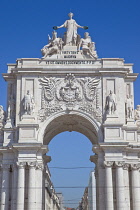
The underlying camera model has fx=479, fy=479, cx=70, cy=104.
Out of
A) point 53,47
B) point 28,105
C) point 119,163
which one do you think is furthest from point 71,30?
point 119,163

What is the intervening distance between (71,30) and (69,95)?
579 centimetres

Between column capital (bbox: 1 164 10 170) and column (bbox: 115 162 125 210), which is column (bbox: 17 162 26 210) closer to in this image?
column capital (bbox: 1 164 10 170)

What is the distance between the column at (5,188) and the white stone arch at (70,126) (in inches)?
131

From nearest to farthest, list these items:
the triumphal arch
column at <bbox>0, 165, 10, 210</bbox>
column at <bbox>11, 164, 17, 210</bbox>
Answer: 1. column at <bbox>11, 164, 17, 210</bbox>
2. the triumphal arch
3. column at <bbox>0, 165, 10, 210</bbox>

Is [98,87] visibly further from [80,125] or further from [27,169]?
[27,169]

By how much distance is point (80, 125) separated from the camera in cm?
3869

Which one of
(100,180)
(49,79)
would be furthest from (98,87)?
(100,180)

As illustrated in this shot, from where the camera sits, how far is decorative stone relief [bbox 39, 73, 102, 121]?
3603cm

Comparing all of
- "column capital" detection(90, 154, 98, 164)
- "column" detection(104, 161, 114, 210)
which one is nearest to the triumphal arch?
"column" detection(104, 161, 114, 210)

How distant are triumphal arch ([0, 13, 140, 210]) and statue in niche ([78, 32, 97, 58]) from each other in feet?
0.26

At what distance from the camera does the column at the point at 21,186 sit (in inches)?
1309

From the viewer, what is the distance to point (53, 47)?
Answer: 124 feet

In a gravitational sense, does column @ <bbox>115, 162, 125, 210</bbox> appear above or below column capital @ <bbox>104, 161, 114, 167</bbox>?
below

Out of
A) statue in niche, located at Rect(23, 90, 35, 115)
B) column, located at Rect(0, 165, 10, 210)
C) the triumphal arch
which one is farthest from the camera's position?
statue in niche, located at Rect(23, 90, 35, 115)
